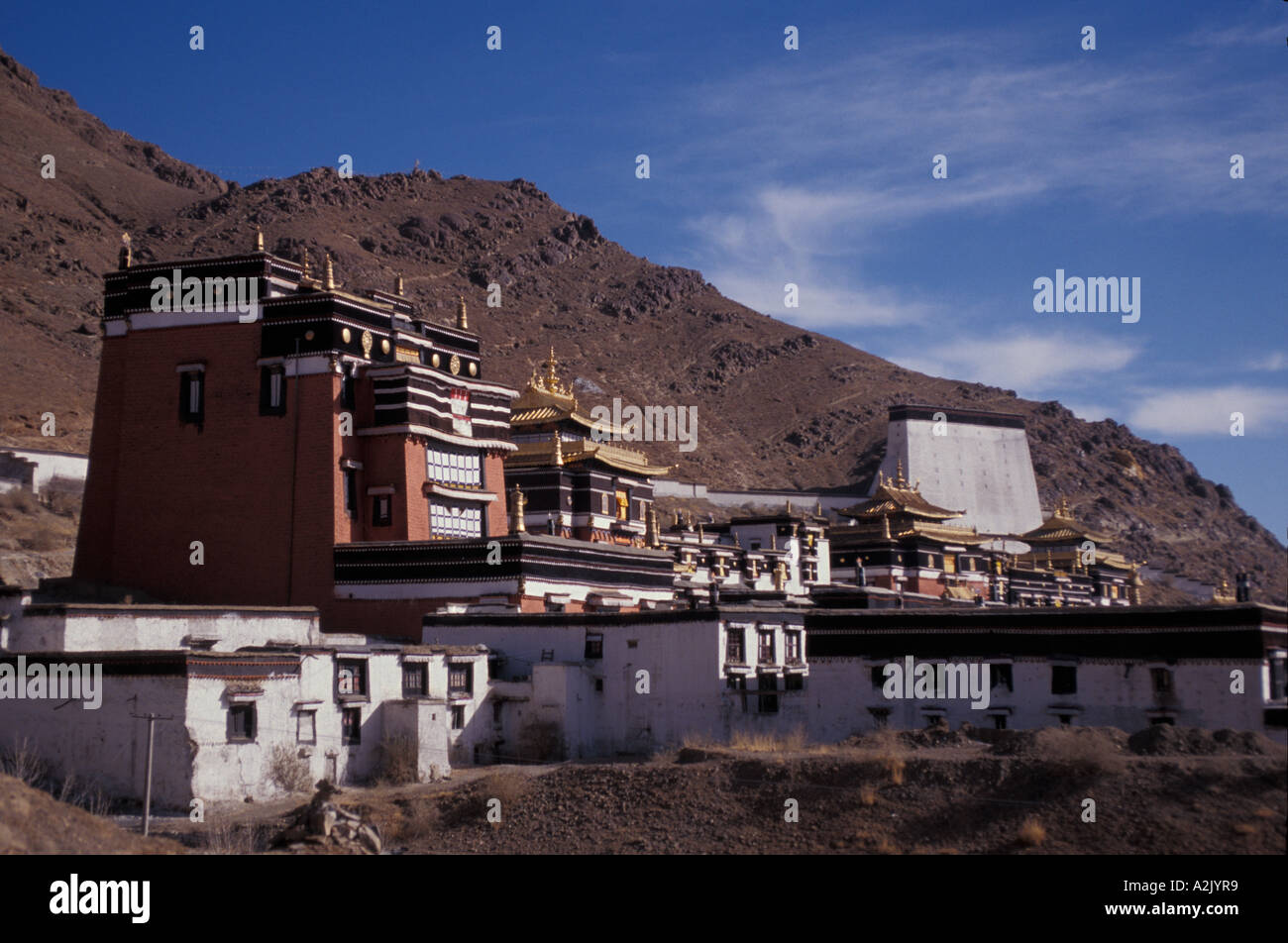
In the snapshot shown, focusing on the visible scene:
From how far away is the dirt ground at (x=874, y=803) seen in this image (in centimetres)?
2673

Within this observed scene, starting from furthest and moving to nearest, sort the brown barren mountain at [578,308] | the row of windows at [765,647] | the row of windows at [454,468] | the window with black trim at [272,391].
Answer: the brown barren mountain at [578,308], the row of windows at [454,468], the window with black trim at [272,391], the row of windows at [765,647]

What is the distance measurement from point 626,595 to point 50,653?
21.9 m

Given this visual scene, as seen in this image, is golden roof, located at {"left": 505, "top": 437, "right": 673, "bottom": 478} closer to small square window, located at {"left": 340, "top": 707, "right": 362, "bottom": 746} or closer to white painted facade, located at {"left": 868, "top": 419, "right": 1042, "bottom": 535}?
small square window, located at {"left": 340, "top": 707, "right": 362, "bottom": 746}

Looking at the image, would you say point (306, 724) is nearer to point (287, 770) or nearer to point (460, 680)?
point (287, 770)

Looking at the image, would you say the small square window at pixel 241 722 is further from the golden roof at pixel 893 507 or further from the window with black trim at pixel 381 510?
the golden roof at pixel 893 507

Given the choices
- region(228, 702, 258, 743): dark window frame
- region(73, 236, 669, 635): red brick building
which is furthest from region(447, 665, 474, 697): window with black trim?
region(228, 702, 258, 743): dark window frame

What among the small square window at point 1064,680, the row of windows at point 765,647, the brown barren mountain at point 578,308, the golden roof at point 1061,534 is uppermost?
the brown barren mountain at point 578,308

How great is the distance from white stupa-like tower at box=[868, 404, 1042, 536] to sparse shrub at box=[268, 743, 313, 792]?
300 feet

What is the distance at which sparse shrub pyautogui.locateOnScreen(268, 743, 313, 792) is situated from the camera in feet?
109

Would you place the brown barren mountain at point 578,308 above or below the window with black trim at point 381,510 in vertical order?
above

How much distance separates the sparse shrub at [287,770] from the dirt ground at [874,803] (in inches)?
22.3

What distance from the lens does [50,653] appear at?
33.2 meters

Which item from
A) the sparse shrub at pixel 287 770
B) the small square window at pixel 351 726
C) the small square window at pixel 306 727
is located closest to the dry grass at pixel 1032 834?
the sparse shrub at pixel 287 770

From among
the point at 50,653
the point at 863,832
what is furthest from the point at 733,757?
the point at 50,653
